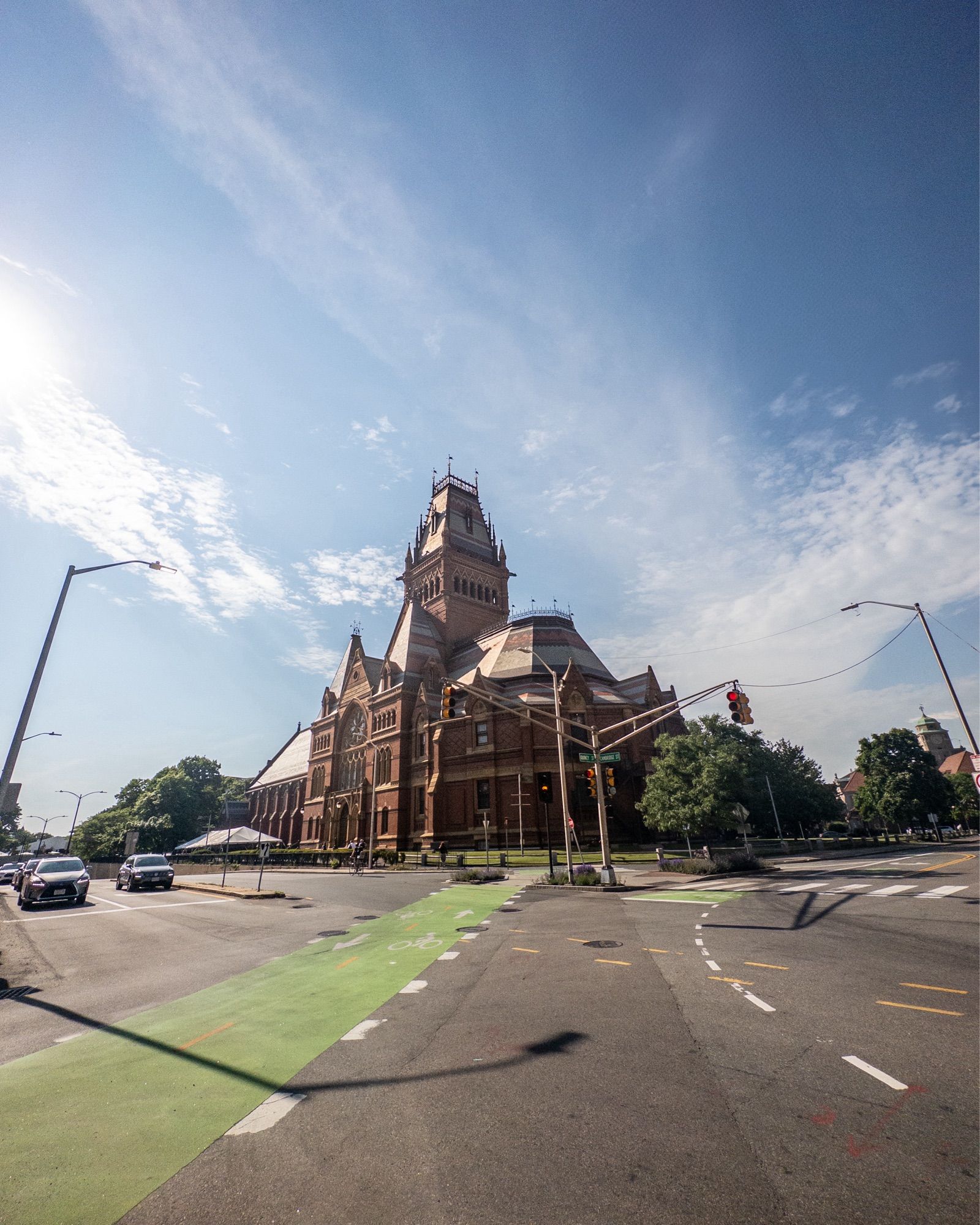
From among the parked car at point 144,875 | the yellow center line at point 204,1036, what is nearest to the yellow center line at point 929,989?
the yellow center line at point 204,1036

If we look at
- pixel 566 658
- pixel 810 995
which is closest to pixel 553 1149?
pixel 810 995

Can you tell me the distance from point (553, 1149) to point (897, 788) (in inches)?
2782

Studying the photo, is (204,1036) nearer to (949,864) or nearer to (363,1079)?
(363,1079)

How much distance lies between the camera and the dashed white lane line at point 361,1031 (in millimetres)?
6133

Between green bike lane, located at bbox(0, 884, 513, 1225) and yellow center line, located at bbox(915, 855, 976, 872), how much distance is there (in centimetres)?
2444

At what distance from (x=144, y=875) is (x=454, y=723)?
2683cm

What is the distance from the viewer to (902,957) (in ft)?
29.4

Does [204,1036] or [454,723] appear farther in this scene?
[454,723]

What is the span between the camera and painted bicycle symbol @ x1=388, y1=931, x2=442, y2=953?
11.3 m

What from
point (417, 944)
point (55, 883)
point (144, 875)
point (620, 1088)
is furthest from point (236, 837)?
point (620, 1088)

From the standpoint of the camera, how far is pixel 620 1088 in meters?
4.75

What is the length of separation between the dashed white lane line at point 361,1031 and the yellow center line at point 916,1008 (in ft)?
19.9

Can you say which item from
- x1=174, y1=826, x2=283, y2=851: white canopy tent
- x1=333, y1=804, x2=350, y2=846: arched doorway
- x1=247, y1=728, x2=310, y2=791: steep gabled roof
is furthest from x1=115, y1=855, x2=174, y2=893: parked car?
x1=247, y1=728, x2=310, y2=791: steep gabled roof

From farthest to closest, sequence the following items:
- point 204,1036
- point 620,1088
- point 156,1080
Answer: point 204,1036, point 156,1080, point 620,1088
